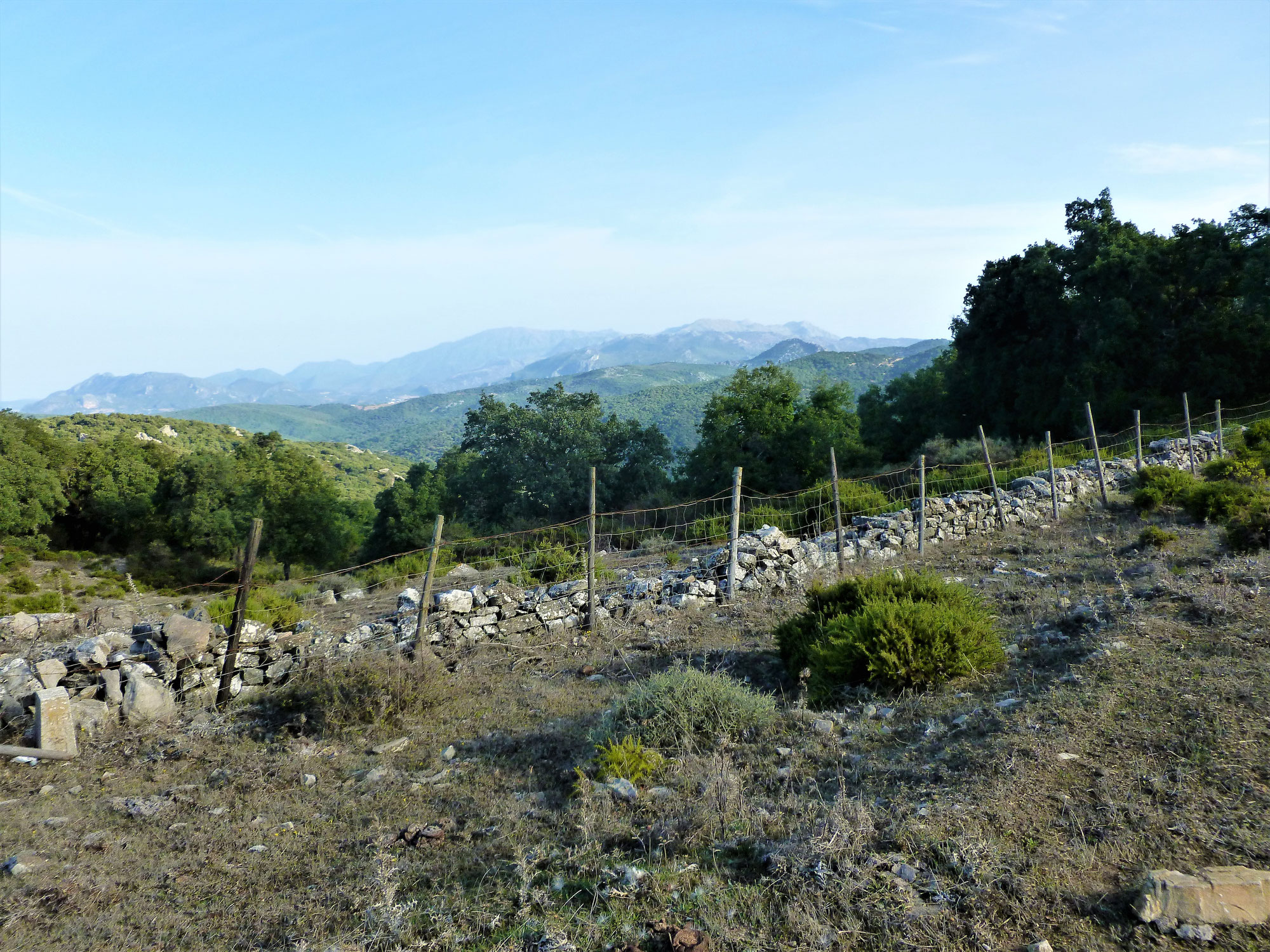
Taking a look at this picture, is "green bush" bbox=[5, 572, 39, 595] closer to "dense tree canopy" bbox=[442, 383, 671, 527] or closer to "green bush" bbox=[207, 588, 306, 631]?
"dense tree canopy" bbox=[442, 383, 671, 527]

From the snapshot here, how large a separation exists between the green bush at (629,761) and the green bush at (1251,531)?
852 cm

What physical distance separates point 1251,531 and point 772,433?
93.2 feet

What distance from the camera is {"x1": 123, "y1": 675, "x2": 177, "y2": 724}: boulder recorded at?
6.98 m

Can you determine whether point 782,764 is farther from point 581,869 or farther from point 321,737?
point 321,737

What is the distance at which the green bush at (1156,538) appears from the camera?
10156 mm

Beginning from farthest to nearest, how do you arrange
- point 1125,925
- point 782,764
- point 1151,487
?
point 1151,487, point 782,764, point 1125,925

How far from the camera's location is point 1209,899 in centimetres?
313

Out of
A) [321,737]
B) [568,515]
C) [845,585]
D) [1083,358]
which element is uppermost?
[1083,358]

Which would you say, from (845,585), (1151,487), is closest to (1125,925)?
(845,585)

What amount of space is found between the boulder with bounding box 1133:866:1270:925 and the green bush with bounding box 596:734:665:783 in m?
2.92

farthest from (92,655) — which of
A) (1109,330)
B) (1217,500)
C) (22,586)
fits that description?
(1109,330)

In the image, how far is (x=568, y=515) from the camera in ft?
136

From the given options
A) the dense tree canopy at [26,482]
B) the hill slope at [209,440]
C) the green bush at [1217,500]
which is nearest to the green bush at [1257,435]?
the green bush at [1217,500]

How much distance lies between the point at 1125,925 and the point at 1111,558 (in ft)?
26.4
